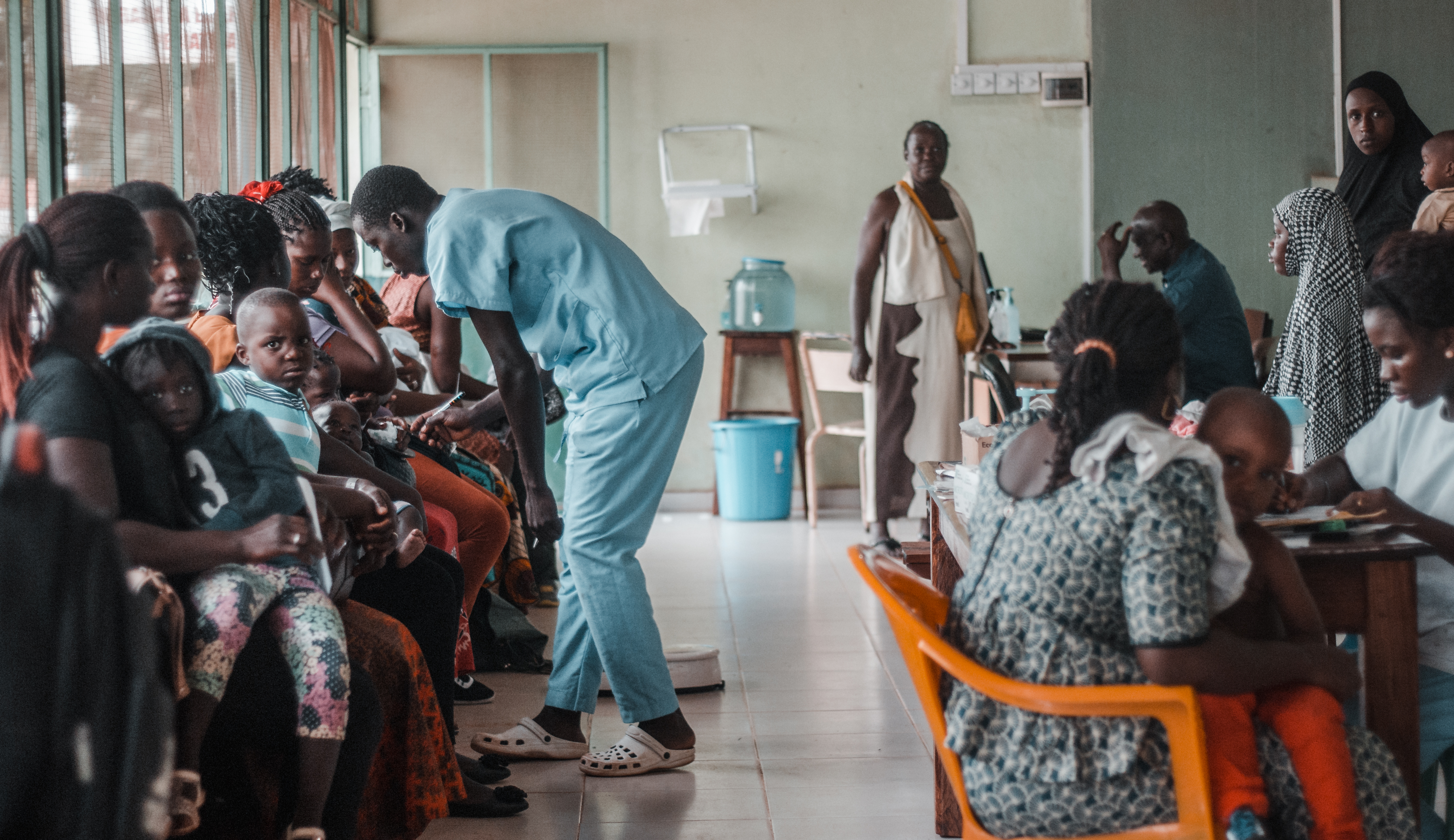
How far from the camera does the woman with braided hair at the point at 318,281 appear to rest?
2.99 meters

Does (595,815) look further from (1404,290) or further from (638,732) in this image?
(1404,290)

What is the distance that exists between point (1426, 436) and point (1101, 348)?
2.46ft

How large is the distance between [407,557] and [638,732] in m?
0.65

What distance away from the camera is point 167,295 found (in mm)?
2180

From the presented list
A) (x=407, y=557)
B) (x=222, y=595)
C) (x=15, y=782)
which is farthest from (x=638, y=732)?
(x=15, y=782)

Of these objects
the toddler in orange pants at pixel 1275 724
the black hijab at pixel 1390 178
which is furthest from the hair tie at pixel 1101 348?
the black hijab at pixel 1390 178

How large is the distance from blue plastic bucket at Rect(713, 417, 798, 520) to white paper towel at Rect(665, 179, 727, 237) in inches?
36.3

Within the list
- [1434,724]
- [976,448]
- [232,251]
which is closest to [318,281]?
[232,251]

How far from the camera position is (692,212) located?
5.84 m

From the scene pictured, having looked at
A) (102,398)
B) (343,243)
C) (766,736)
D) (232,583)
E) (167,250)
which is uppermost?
(343,243)

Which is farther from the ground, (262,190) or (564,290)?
(262,190)

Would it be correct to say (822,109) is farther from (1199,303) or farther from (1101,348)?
(1101,348)

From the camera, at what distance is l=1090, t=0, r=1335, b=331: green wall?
222 inches

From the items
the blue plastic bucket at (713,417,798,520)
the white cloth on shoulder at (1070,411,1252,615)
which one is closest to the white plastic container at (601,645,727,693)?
the white cloth on shoulder at (1070,411,1252,615)
